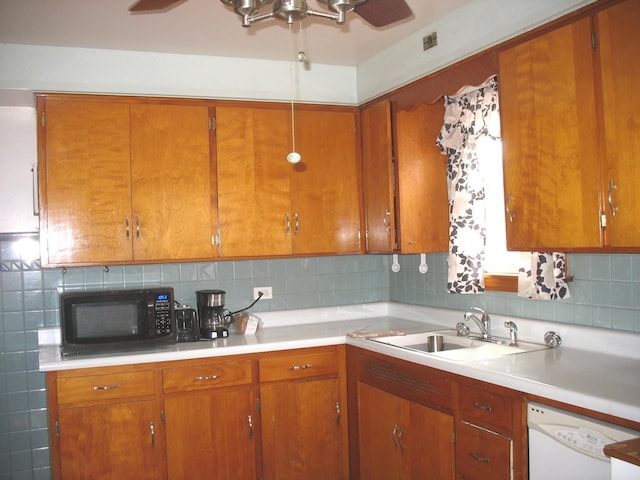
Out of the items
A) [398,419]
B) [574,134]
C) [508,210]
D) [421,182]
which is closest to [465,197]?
[421,182]

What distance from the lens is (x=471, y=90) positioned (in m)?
2.58

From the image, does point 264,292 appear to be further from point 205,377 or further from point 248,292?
point 205,377

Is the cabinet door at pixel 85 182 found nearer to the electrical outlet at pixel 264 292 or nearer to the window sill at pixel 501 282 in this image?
the electrical outlet at pixel 264 292

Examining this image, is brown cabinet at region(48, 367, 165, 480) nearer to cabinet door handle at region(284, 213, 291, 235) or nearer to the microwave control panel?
the microwave control panel

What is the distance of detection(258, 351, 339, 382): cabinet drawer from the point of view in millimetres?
2875

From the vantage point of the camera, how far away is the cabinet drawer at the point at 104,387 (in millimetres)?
2568

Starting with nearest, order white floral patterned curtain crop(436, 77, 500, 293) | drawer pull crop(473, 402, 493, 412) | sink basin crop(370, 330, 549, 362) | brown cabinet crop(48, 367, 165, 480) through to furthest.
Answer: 1. drawer pull crop(473, 402, 493, 412)
2. sink basin crop(370, 330, 549, 362)
3. brown cabinet crop(48, 367, 165, 480)
4. white floral patterned curtain crop(436, 77, 500, 293)

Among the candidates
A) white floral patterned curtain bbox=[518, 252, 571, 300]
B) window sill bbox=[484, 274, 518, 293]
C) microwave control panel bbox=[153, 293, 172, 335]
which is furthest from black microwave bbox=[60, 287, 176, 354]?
white floral patterned curtain bbox=[518, 252, 571, 300]

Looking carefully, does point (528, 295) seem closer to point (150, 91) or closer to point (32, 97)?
point (150, 91)

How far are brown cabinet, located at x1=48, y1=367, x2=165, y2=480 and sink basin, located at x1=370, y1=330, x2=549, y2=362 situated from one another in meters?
1.19

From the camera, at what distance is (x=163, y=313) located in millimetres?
2826

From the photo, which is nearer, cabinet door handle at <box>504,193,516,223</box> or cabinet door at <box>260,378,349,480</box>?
cabinet door handle at <box>504,193,516,223</box>

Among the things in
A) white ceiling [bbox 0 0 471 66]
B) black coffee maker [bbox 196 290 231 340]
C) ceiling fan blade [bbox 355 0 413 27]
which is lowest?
black coffee maker [bbox 196 290 231 340]

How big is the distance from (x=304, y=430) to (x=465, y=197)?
58.6 inches
